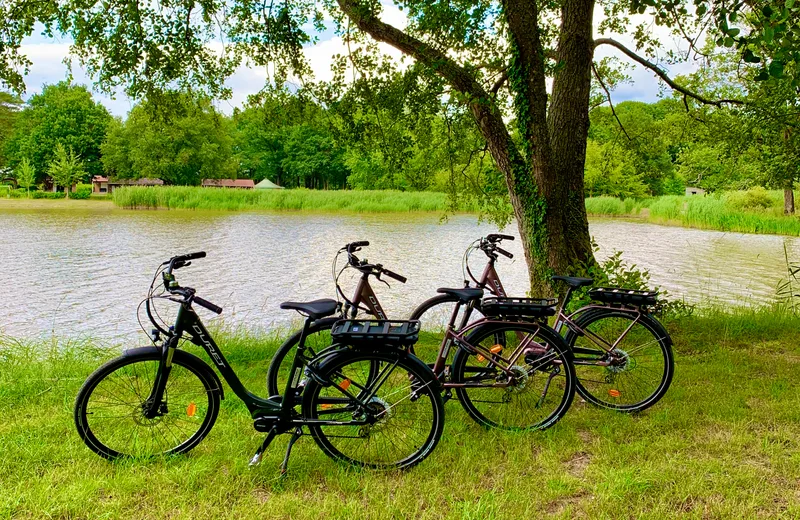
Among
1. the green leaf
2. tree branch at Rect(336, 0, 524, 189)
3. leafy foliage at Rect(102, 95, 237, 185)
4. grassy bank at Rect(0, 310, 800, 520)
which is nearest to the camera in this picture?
grassy bank at Rect(0, 310, 800, 520)

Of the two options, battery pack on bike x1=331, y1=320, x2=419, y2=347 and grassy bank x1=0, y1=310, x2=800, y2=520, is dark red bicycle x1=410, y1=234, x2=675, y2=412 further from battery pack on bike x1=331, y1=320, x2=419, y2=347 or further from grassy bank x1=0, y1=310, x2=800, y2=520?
battery pack on bike x1=331, y1=320, x2=419, y2=347

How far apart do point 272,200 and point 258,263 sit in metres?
18.8

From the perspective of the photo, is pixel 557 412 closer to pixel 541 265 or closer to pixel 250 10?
pixel 541 265

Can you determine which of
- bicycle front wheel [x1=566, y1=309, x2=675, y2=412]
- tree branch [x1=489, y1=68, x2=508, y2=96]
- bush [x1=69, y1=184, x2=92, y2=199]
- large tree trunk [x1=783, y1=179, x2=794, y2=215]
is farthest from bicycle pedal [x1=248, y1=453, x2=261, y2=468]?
bush [x1=69, y1=184, x2=92, y2=199]

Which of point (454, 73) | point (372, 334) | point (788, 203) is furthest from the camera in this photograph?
point (788, 203)

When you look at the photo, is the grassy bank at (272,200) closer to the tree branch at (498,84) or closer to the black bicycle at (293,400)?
the tree branch at (498,84)

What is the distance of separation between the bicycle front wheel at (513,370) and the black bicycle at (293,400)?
508 mm

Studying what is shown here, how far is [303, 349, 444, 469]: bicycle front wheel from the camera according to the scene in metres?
2.71

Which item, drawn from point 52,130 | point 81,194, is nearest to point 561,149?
point 81,194

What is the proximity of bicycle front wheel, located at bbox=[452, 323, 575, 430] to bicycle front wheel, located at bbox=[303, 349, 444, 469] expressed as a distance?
1.52 ft

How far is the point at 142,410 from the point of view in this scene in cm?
290

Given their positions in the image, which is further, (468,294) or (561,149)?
(561,149)

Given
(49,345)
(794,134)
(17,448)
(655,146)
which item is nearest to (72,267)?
(49,345)

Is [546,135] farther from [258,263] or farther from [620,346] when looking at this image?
[258,263]
